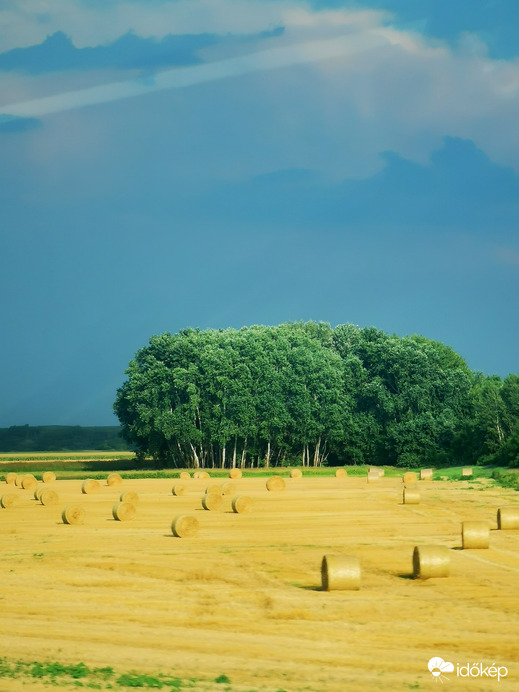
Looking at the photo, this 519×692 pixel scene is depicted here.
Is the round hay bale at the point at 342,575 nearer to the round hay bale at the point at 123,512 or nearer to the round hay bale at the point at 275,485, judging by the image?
the round hay bale at the point at 123,512

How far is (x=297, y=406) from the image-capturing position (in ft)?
278

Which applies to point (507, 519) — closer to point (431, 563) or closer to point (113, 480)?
point (431, 563)

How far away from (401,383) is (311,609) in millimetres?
72825

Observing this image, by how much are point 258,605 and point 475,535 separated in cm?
794

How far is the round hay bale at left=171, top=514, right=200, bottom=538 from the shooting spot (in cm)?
2534

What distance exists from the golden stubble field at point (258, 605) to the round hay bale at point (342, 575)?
142 mm

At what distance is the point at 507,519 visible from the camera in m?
26.2

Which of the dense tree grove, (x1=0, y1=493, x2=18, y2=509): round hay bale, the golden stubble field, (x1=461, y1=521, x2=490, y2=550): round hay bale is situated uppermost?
the dense tree grove

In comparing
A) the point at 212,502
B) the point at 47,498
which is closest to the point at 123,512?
the point at 212,502

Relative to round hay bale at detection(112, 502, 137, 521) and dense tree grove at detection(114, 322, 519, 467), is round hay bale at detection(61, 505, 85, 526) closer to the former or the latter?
round hay bale at detection(112, 502, 137, 521)

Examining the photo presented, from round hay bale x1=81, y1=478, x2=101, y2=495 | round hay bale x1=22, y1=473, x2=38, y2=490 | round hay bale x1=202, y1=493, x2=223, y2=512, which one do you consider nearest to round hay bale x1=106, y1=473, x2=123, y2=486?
round hay bale x1=22, y1=473, x2=38, y2=490

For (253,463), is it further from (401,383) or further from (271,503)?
(271,503)

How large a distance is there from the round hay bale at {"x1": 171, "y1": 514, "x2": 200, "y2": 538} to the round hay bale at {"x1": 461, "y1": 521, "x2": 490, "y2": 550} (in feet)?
24.8

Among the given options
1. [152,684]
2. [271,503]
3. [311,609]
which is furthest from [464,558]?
[271,503]
